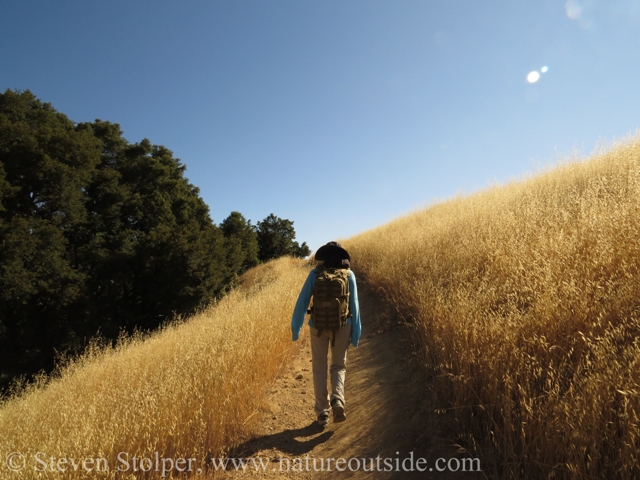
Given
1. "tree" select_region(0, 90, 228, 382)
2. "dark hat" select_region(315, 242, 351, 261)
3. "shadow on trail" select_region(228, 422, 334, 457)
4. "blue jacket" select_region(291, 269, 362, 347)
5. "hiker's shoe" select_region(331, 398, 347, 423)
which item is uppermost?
"tree" select_region(0, 90, 228, 382)

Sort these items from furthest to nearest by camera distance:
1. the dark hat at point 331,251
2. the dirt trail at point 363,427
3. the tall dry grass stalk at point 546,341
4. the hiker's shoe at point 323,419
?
1. the dark hat at point 331,251
2. the hiker's shoe at point 323,419
3. the dirt trail at point 363,427
4. the tall dry grass stalk at point 546,341

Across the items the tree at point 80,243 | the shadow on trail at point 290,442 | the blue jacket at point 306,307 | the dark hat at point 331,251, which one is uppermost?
the tree at point 80,243

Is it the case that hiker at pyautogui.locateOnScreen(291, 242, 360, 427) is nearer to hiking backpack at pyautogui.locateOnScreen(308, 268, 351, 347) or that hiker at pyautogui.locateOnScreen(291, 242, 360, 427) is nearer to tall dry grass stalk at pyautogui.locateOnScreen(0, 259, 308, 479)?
hiking backpack at pyautogui.locateOnScreen(308, 268, 351, 347)

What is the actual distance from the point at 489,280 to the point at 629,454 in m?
2.44

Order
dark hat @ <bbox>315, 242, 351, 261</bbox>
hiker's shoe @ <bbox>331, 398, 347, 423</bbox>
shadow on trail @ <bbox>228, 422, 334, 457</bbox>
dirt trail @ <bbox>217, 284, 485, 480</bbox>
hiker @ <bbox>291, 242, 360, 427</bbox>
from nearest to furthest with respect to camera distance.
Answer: dirt trail @ <bbox>217, 284, 485, 480</bbox> → shadow on trail @ <bbox>228, 422, 334, 457</bbox> → hiker's shoe @ <bbox>331, 398, 347, 423</bbox> → hiker @ <bbox>291, 242, 360, 427</bbox> → dark hat @ <bbox>315, 242, 351, 261</bbox>

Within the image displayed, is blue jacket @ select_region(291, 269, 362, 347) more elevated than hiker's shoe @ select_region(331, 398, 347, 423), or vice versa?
blue jacket @ select_region(291, 269, 362, 347)

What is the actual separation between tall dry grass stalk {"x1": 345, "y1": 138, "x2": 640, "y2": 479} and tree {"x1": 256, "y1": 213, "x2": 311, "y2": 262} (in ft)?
129

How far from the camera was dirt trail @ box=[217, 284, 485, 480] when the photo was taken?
2.62m

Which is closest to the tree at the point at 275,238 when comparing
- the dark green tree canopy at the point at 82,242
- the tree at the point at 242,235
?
the tree at the point at 242,235

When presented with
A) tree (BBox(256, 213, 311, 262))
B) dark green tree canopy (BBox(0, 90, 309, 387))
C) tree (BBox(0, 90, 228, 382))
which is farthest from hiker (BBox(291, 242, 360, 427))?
tree (BBox(256, 213, 311, 262))

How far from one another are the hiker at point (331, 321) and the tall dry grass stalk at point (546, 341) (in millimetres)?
1034

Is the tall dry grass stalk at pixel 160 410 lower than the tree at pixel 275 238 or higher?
lower

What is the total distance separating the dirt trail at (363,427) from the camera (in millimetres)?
2623

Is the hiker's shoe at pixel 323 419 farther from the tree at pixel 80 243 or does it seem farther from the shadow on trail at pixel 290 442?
the tree at pixel 80 243
